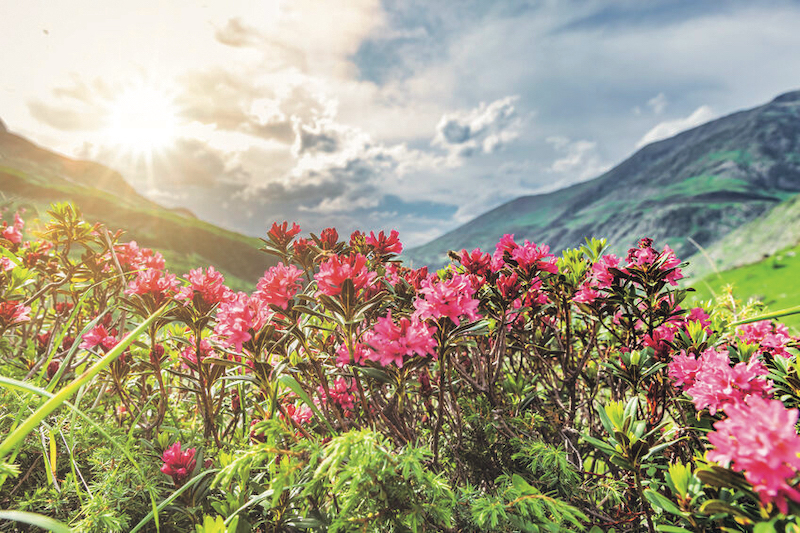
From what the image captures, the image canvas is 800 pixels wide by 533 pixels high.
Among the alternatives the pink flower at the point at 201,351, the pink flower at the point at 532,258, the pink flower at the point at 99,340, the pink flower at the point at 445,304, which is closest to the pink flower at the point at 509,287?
the pink flower at the point at 532,258

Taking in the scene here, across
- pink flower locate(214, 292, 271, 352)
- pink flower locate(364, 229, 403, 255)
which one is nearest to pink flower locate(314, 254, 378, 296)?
pink flower locate(214, 292, 271, 352)

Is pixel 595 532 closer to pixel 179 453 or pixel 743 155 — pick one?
pixel 179 453

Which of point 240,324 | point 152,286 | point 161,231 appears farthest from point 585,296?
point 161,231

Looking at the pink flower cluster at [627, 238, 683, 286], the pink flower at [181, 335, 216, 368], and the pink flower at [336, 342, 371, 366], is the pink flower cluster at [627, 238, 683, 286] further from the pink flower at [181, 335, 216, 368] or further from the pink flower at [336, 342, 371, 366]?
the pink flower at [181, 335, 216, 368]

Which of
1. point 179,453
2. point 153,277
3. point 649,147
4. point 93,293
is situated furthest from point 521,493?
point 649,147

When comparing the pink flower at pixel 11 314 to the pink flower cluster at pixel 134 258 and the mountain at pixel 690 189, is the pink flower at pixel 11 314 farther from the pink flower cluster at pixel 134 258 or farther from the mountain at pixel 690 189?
the mountain at pixel 690 189

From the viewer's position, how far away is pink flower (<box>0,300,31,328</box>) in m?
2.13

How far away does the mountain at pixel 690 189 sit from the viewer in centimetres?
11638

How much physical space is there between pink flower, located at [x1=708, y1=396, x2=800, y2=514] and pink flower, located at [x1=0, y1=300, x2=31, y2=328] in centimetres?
332

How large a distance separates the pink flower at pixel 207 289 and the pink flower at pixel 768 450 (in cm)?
191

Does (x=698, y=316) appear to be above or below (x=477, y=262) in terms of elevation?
below

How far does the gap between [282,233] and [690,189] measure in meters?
175

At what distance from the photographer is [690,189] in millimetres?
134375

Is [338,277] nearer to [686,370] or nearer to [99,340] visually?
[686,370]
